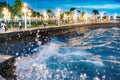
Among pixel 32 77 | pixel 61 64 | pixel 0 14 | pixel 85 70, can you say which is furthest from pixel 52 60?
pixel 0 14

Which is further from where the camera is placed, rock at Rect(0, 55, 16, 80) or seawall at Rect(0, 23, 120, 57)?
seawall at Rect(0, 23, 120, 57)

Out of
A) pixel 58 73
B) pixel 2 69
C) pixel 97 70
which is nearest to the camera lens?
pixel 2 69

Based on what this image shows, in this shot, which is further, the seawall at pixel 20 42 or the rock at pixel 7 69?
the seawall at pixel 20 42

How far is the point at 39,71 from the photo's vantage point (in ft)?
71.3

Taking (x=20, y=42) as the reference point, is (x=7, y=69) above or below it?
above

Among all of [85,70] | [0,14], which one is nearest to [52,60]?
[85,70]

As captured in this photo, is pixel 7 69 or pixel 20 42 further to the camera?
pixel 20 42

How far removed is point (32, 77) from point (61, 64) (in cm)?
604

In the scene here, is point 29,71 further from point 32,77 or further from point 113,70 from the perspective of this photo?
point 113,70

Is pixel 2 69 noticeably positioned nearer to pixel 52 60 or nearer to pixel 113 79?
pixel 113 79

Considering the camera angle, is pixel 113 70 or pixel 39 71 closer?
pixel 39 71

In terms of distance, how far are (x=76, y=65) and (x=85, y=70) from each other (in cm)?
217

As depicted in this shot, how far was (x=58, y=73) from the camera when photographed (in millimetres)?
21516

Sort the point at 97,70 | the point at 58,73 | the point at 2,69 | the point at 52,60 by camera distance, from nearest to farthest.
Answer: the point at 2,69 → the point at 58,73 → the point at 97,70 → the point at 52,60
